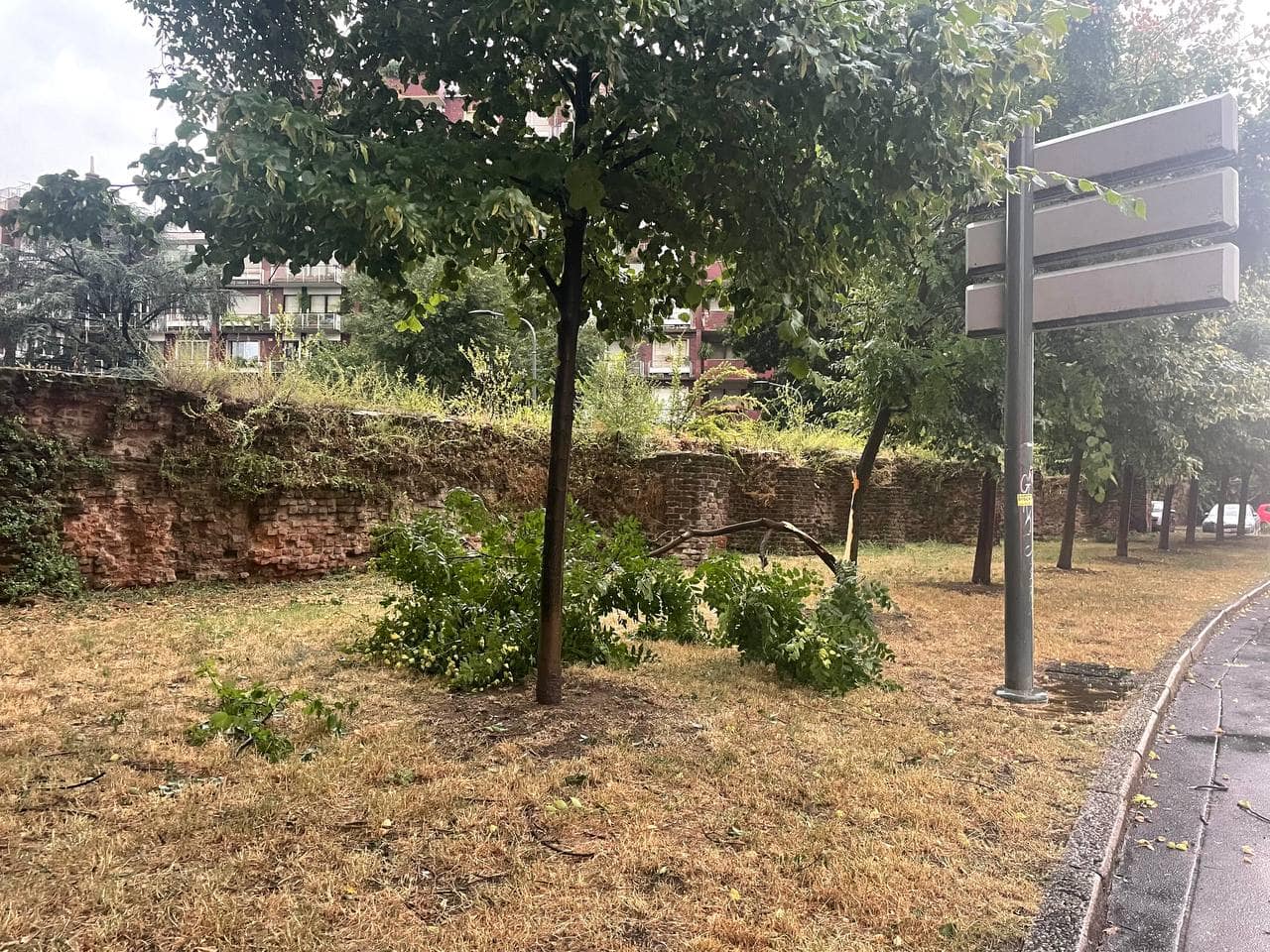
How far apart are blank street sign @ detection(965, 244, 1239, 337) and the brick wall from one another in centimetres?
647

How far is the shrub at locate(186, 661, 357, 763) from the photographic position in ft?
13.4

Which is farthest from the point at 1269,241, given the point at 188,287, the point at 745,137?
the point at 188,287

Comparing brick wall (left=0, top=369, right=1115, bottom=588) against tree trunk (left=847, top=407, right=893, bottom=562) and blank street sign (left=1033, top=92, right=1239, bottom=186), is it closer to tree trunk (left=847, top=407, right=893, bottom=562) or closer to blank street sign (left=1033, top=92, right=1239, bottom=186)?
tree trunk (left=847, top=407, right=893, bottom=562)

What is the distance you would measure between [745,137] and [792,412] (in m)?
16.1

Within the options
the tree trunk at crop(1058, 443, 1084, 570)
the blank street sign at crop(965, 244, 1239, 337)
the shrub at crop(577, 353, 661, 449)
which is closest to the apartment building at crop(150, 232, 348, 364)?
the shrub at crop(577, 353, 661, 449)

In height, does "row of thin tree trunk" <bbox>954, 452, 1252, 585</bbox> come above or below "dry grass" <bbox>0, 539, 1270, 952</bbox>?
above

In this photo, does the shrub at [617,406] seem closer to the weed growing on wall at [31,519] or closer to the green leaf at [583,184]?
the weed growing on wall at [31,519]

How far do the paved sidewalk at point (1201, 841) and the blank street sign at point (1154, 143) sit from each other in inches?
148

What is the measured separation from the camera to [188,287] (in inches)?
1273

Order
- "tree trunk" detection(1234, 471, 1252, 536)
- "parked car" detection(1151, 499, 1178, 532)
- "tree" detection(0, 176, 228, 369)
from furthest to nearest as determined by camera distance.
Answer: "parked car" detection(1151, 499, 1178, 532) < "tree" detection(0, 176, 228, 369) < "tree trunk" detection(1234, 471, 1252, 536)

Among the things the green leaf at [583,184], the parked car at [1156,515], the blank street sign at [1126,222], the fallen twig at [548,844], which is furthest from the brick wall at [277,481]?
the parked car at [1156,515]

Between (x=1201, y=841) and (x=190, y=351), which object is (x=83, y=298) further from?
(x=1201, y=841)

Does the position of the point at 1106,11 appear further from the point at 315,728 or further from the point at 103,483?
the point at 103,483

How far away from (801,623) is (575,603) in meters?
1.56
